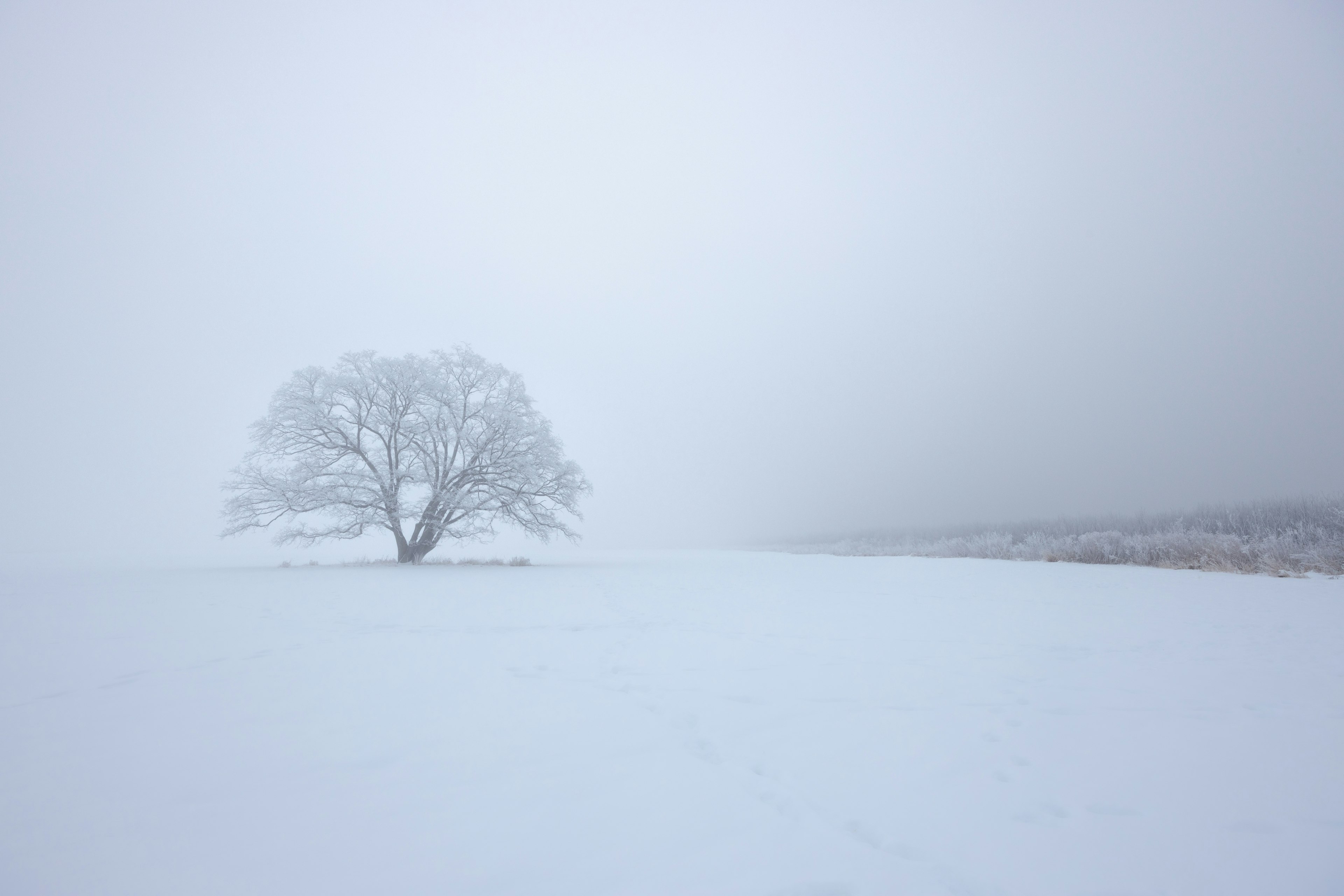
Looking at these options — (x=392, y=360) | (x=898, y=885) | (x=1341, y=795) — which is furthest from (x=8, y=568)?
(x=1341, y=795)

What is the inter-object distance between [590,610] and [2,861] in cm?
554

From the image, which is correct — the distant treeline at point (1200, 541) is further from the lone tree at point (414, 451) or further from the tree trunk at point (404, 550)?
the tree trunk at point (404, 550)

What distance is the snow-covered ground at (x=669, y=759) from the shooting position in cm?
180

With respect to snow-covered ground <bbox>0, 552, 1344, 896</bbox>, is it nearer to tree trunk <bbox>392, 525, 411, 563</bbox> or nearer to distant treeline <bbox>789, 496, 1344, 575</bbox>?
distant treeline <bbox>789, 496, 1344, 575</bbox>

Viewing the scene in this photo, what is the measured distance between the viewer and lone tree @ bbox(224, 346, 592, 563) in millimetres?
15305

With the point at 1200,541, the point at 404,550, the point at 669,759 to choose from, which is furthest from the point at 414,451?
the point at 1200,541

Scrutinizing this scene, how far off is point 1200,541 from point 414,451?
2141 cm

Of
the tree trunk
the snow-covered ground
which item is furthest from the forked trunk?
the snow-covered ground

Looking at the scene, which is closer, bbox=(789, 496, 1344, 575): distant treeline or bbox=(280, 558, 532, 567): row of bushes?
bbox=(789, 496, 1344, 575): distant treeline

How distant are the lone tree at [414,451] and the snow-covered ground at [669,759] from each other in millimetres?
9880

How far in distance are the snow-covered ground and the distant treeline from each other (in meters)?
6.78

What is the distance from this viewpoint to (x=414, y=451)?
16.8 metres

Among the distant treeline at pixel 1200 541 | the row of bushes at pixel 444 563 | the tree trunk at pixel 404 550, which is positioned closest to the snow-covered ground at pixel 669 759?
the distant treeline at pixel 1200 541

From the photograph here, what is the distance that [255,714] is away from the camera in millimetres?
3131
